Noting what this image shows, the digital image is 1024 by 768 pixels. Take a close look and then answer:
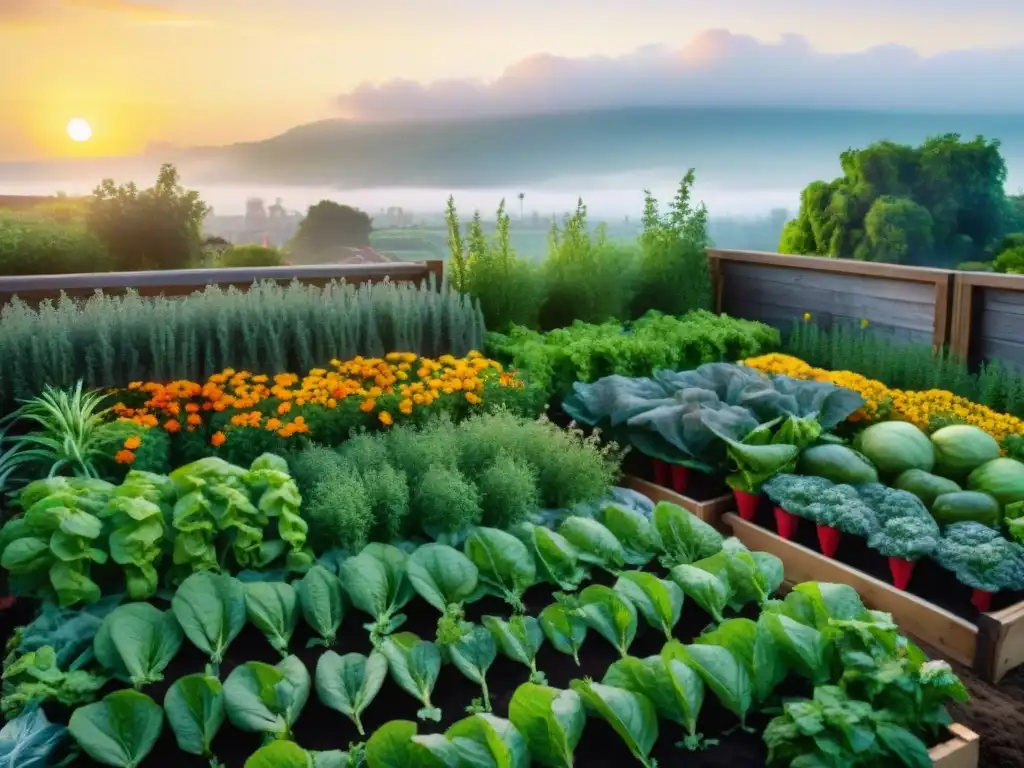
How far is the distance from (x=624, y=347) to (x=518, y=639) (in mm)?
2528

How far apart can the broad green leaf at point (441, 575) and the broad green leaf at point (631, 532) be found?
22.4 inches

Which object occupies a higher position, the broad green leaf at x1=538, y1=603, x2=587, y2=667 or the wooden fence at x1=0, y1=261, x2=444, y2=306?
the wooden fence at x1=0, y1=261, x2=444, y2=306

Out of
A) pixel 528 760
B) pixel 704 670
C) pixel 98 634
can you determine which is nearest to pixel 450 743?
pixel 528 760

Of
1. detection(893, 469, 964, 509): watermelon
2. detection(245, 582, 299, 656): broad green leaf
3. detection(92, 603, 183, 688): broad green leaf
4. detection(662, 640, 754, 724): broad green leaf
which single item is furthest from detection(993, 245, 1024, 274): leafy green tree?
detection(92, 603, 183, 688): broad green leaf

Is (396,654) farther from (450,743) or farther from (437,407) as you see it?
(437,407)

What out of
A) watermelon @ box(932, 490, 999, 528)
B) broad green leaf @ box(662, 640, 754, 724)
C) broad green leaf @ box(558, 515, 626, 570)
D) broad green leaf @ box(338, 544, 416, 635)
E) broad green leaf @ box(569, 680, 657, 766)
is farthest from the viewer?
watermelon @ box(932, 490, 999, 528)

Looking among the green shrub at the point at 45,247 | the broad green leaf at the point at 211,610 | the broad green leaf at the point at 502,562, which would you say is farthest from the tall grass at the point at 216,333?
the green shrub at the point at 45,247

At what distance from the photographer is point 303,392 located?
11.9 ft

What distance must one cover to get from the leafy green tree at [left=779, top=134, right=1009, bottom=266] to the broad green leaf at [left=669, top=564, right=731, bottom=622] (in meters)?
6.38

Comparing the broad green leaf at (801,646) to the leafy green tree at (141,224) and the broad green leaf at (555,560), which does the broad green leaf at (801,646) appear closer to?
the broad green leaf at (555,560)

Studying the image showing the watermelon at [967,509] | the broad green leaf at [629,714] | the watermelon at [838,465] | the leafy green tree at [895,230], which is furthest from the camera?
the leafy green tree at [895,230]

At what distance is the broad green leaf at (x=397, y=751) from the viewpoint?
1.79 meters

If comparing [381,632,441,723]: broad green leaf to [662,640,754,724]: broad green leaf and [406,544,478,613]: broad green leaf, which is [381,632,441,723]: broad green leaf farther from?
[662,640,754,724]: broad green leaf

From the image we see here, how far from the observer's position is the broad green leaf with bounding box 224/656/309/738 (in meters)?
2.00
